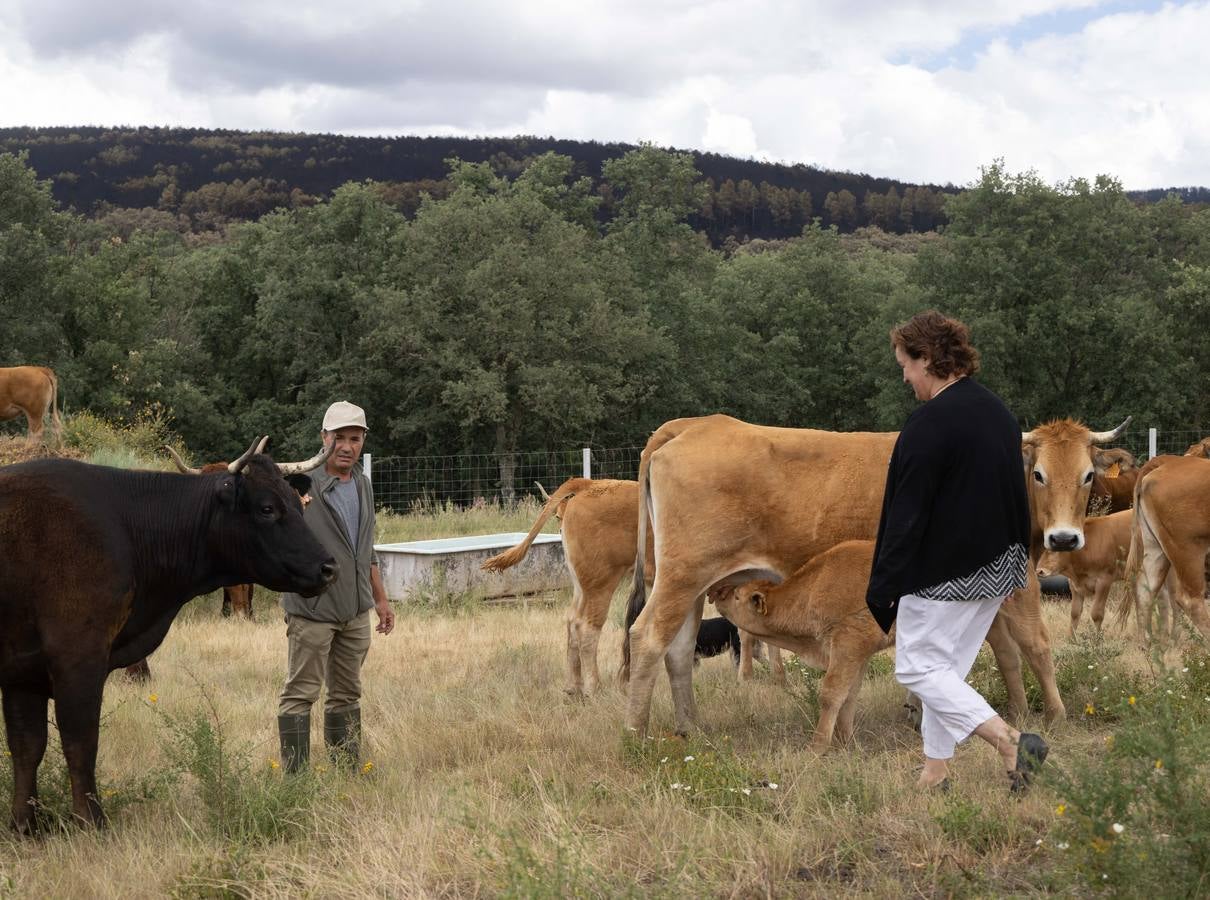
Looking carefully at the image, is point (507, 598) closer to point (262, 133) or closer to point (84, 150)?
point (84, 150)

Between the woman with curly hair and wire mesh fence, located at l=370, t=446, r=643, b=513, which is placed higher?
the woman with curly hair

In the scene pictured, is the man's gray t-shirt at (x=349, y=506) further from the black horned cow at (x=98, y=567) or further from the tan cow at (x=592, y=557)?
the tan cow at (x=592, y=557)

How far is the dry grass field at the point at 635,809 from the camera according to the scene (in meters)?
4.30

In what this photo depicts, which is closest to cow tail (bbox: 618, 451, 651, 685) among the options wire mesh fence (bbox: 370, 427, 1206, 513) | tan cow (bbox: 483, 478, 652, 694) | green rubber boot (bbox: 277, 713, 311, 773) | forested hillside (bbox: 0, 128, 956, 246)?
tan cow (bbox: 483, 478, 652, 694)

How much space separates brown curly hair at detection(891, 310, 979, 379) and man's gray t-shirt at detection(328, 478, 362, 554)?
310 cm

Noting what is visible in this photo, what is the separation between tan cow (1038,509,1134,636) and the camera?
460 inches

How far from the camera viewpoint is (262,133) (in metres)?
123

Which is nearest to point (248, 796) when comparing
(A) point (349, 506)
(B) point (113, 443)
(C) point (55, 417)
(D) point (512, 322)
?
(A) point (349, 506)

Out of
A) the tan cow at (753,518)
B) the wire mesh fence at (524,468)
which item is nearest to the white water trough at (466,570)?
the tan cow at (753,518)

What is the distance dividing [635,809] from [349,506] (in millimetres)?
2413

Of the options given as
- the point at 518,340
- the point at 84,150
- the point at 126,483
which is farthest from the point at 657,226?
the point at 84,150

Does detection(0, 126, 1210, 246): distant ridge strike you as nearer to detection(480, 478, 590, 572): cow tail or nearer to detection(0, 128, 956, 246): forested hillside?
detection(0, 128, 956, 246): forested hillside

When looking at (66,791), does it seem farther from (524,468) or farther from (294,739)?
(524,468)

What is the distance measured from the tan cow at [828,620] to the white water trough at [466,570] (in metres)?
6.32
